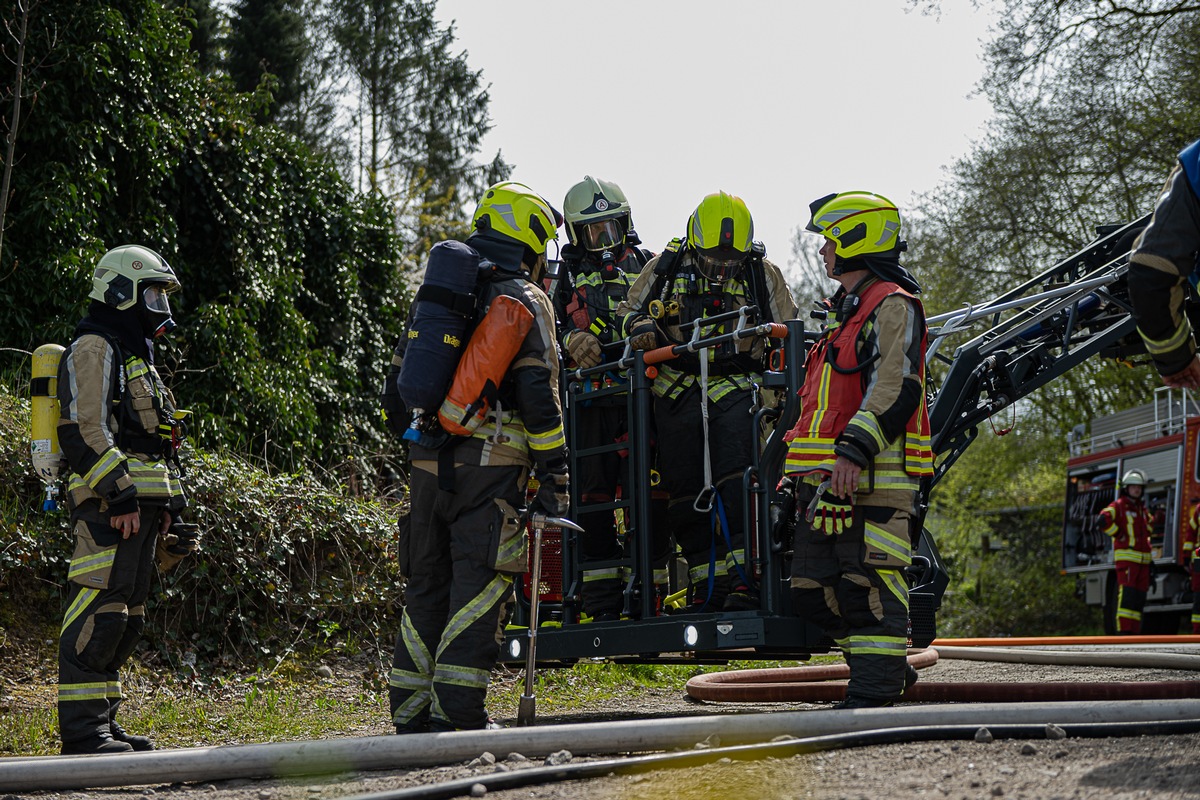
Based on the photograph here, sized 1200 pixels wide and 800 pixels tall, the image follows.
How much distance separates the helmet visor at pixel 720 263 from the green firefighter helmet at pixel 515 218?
3.99ft

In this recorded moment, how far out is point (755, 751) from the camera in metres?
3.93

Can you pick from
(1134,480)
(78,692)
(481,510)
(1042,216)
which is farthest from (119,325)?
(1042,216)

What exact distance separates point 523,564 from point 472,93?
26406 mm

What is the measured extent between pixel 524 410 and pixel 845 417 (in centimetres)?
136

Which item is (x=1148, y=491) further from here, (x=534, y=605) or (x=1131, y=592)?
(x=534, y=605)

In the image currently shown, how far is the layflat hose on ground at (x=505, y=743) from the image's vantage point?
4086 millimetres

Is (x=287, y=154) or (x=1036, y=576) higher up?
(x=287, y=154)

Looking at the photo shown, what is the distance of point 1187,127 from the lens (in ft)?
67.6

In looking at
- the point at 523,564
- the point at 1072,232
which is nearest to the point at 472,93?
the point at 1072,232

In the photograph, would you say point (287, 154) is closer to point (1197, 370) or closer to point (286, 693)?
point (286, 693)

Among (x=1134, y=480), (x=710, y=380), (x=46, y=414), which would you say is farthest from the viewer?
(x=1134, y=480)

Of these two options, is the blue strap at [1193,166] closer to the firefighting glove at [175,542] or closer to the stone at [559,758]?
the stone at [559,758]

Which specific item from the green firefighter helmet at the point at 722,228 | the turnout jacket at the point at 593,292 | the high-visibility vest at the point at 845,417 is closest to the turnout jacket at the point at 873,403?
the high-visibility vest at the point at 845,417

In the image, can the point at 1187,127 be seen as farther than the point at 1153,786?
Yes
